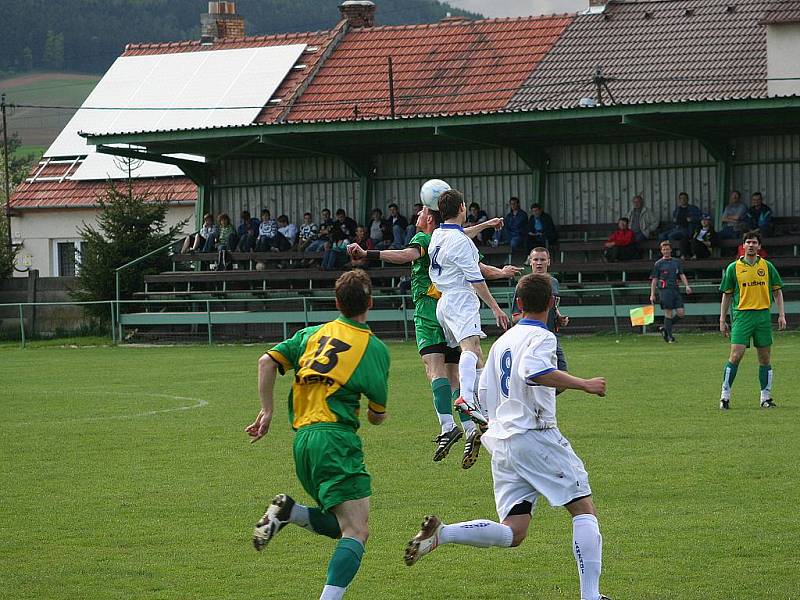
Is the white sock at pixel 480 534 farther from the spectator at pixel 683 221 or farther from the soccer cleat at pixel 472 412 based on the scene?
the spectator at pixel 683 221

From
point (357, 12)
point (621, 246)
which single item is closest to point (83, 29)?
point (357, 12)

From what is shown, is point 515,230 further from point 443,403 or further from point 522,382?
point 522,382

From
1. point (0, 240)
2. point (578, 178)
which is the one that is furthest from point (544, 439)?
point (0, 240)

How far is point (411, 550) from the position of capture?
6.72 meters

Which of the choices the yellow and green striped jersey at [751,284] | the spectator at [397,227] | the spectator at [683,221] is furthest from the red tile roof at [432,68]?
the yellow and green striped jersey at [751,284]

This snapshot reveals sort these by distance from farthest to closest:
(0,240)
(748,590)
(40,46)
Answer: (40,46), (0,240), (748,590)

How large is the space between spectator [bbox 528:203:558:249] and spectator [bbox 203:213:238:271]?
313 inches

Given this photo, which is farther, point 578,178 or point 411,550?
point 578,178

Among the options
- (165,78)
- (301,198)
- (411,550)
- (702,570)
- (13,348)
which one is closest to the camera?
(411,550)

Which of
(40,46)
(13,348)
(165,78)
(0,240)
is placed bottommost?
(13,348)

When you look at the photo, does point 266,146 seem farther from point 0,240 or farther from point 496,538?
point 496,538

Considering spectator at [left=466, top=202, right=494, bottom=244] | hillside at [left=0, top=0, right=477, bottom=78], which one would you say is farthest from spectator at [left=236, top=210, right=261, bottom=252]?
hillside at [left=0, top=0, right=477, bottom=78]

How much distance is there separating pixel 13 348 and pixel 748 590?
2829cm

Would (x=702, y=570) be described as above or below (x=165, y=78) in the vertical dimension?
below
